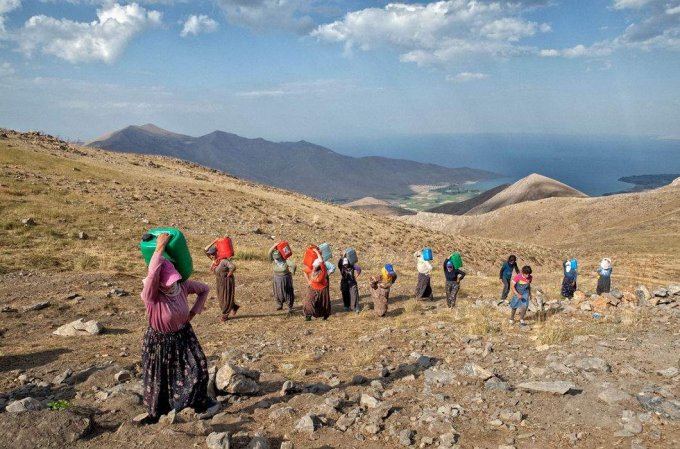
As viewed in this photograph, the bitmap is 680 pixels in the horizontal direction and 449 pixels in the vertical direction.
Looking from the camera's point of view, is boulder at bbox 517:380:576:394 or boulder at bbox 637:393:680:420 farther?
boulder at bbox 517:380:576:394

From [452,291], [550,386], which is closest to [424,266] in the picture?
[452,291]

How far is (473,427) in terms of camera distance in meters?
5.15

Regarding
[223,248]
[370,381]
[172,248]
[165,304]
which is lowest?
[370,381]

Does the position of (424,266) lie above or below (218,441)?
above

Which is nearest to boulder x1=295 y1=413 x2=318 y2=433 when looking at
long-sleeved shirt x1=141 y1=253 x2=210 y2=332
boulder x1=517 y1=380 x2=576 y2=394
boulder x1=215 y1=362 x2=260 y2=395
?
boulder x1=215 y1=362 x2=260 y2=395

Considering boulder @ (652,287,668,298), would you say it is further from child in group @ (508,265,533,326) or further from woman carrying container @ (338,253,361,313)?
woman carrying container @ (338,253,361,313)

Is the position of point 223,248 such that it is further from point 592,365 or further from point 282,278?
point 592,365

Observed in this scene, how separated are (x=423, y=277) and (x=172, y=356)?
964 centimetres

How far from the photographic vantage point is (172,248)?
469cm

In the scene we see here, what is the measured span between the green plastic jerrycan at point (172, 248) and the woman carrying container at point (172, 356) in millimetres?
97

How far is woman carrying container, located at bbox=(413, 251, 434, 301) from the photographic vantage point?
13453 millimetres

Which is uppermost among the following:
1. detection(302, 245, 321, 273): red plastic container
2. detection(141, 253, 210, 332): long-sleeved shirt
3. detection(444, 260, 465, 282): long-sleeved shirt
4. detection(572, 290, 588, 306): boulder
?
detection(141, 253, 210, 332): long-sleeved shirt

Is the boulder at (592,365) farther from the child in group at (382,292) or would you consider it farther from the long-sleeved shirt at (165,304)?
the long-sleeved shirt at (165,304)

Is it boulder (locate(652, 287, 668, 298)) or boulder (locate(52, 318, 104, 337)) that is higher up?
boulder (locate(652, 287, 668, 298))
